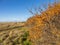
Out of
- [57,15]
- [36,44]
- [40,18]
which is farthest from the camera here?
[36,44]

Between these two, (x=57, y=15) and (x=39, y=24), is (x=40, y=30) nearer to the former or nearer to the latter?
(x=39, y=24)

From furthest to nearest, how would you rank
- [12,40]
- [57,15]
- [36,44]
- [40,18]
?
[12,40] < [36,44] < [40,18] < [57,15]

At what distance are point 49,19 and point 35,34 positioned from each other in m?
3.32

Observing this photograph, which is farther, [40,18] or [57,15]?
[40,18]

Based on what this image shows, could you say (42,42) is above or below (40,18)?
below

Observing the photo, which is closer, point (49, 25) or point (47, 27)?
point (49, 25)

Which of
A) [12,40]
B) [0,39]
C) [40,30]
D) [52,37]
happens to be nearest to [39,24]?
[40,30]

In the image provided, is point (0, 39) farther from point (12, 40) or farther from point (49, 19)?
point (49, 19)

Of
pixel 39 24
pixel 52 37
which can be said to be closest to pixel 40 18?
pixel 39 24

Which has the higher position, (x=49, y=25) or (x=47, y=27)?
(x=49, y=25)

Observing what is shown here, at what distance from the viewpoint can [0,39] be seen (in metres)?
31.7

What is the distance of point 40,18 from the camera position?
21609 millimetres

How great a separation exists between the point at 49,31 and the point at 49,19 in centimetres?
95

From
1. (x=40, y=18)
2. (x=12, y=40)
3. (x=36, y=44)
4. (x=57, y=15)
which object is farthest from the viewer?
(x=12, y=40)
